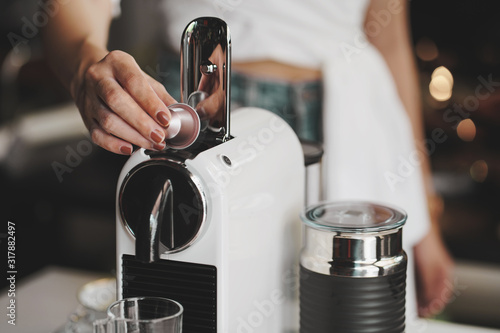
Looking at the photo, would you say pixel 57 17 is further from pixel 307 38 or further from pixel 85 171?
pixel 85 171

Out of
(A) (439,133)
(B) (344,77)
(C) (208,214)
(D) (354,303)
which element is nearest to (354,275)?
(D) (354,303)

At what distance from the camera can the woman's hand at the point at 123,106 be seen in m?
0.55

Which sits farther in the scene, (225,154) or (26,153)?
(26,153)

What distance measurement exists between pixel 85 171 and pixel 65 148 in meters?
0.16

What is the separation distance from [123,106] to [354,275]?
28cm

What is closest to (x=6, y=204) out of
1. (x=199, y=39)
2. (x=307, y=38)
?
(x=307, y=38)

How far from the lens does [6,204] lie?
2170mm

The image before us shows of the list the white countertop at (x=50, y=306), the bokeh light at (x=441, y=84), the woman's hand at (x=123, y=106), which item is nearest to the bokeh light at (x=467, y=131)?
the bokeh light at (x=441, y=84)

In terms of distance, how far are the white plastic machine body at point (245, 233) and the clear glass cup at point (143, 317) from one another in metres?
0.04

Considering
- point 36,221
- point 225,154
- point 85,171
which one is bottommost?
point 36,221

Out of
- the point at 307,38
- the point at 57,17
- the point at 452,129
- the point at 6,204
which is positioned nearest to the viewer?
the point at 57,17

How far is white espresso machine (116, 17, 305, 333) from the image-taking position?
21.0 inches

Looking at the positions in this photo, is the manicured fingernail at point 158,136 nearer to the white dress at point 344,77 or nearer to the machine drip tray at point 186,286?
the machine drip tray at point 186,286

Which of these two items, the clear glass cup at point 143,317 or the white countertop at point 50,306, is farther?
the white countertop at point 50,306
